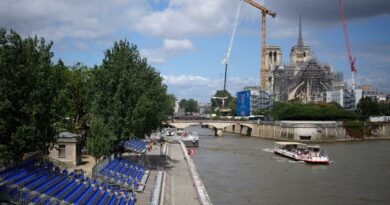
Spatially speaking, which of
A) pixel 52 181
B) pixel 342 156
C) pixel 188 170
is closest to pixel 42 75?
pixel 52 181

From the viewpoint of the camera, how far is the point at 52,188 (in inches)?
1040

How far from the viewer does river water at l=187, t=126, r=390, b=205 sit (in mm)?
41156

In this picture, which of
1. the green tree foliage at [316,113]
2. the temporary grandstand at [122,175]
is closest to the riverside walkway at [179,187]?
the temporary grandstand at [122,175]

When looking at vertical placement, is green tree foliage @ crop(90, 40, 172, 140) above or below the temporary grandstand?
above

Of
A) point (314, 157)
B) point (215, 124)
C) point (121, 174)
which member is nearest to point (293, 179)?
point (314, 157)

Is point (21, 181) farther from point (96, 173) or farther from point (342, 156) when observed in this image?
point (342, 156)

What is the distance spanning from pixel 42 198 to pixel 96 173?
411 inches

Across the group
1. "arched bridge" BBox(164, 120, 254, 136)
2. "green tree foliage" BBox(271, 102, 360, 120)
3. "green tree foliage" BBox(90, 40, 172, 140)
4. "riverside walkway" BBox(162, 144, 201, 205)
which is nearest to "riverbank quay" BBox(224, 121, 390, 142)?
"arched bridge" BBox(164, 120, 254, 136)

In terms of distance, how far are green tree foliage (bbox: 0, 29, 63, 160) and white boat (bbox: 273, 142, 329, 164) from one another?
45.2 m

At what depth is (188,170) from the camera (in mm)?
48938

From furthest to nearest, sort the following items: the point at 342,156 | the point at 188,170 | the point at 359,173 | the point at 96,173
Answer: the point at 342,156 < the point at 359,173 < the point at 188,170 < the point at 96,173

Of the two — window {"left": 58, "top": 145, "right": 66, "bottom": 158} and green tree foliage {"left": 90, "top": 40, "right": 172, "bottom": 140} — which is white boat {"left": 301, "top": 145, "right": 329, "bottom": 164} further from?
window {"left": 58, "top": 145, "right": 66, "bottom": 158}

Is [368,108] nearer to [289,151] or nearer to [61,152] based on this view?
[289,151]

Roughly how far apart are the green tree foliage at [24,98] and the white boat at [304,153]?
45200 millimetres
